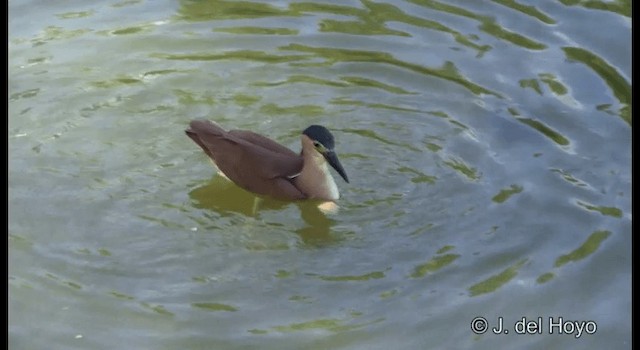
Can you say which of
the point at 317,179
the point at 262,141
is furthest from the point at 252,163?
the point at 317,179

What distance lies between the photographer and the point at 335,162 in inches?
A: 361

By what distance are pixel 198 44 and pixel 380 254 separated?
3688mm

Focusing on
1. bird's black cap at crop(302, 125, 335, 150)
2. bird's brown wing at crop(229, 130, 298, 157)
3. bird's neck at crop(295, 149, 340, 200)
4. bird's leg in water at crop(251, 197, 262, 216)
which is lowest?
bird's leg in water at crop(251, 197, 262, 216)

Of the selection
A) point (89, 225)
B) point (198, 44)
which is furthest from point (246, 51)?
point (89, 225)

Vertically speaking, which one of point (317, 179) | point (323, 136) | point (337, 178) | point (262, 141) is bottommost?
point (337, 178)

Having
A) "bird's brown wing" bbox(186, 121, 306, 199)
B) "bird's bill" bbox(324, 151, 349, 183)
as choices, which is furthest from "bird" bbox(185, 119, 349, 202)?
"bird's bill" bbox(324, 151, 349, 183)

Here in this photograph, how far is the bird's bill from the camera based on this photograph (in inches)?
360

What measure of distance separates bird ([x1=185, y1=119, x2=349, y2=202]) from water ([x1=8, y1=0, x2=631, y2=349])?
0.46ft

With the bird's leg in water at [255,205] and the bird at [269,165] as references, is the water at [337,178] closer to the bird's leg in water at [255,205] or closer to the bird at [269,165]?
the bird's leg in water at [255,205]

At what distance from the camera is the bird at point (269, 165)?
9.38 m

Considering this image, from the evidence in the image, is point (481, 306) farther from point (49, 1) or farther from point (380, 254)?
point (49, 1)

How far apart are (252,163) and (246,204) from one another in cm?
33

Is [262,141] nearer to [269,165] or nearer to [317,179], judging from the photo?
[269,165]

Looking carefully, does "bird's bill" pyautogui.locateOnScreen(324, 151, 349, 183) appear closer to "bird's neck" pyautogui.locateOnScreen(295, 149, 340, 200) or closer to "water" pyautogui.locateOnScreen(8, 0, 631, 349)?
"bird's neck" pyautogui.locateOnScreen(295, 149, 340, 200)
